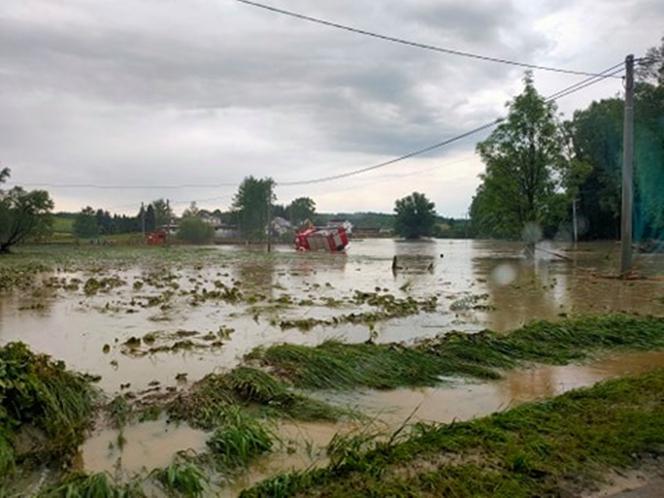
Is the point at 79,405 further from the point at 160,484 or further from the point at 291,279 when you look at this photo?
the point at 291,279

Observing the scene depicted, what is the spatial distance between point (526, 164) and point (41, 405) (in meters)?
34.6

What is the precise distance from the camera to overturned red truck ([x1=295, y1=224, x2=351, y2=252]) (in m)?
47.2

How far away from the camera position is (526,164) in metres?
34.8

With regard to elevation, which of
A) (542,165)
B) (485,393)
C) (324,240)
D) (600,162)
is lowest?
(485,393)

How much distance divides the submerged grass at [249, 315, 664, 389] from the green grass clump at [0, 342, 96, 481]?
85.8 inches

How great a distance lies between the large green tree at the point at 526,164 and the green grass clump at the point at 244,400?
106 ft

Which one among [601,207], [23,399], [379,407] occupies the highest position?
[601,207]

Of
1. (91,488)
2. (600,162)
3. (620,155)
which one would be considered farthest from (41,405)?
(600,162)

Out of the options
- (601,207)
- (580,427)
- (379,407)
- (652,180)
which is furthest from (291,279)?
(601,207)

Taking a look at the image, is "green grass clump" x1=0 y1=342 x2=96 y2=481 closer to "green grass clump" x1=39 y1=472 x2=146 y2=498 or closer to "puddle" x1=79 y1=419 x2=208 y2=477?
"puddle" x1=79 y1=419 x2=208 y2=477

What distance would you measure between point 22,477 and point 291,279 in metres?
16.3

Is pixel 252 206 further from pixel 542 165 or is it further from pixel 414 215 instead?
pixel 542 165

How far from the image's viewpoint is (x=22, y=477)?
3676 millimetres

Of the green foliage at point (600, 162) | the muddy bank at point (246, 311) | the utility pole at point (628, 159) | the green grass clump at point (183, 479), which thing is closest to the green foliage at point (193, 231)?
the green foliage at point (600, 162)
